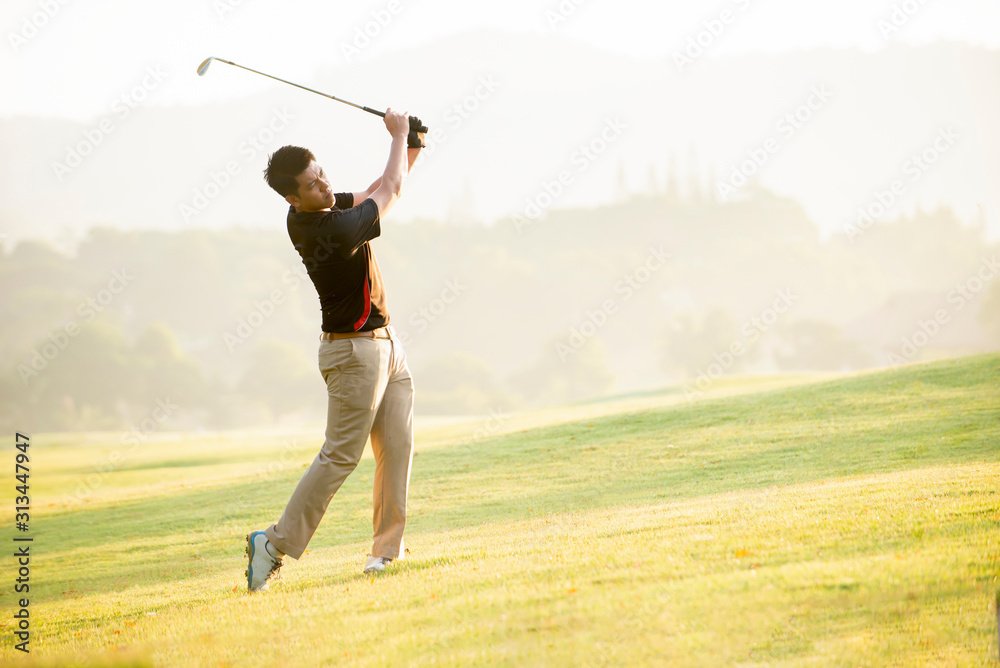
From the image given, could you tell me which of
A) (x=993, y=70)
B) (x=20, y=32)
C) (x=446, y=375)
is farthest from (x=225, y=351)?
(x=993, y=70)

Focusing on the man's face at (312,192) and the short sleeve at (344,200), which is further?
the short sleeve at (344,200)

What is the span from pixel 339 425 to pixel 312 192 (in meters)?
1.46

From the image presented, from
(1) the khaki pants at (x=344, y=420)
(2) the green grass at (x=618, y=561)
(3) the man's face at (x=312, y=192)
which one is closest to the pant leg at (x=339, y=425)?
(1) the khaki pants at (x=344, y=420)

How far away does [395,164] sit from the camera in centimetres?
537

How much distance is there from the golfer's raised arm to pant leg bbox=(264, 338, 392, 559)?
0.89 m

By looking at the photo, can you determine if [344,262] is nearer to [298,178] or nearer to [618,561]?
[298,178]

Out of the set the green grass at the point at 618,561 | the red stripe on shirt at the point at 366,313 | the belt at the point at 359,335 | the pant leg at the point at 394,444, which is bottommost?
the green grass at the point at 618,561

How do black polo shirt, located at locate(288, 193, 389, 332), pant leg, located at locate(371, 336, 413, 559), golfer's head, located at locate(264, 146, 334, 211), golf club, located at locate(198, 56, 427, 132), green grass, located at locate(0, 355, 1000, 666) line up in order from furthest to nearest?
pant leg, located at locate(371, 336, 413, 559)
golf club, located at locate(198, 56, 427, 132)
golfer's head, located at locate(264, 146, 334, 211)
black polo shirt, located at locate(288, 193, 389, 332)
green grass, located at locate(0, 355, 1000, 666)

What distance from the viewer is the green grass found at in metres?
4.10

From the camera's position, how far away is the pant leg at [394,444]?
18.8 feet

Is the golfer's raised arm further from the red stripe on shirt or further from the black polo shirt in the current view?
the red stripe on shirt

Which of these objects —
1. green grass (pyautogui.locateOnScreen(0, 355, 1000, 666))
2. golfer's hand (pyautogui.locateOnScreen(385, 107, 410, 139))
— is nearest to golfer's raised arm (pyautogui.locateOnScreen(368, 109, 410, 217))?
golfer's hand (pyautogui.locateOnScreen(385, 107, 410, 139))

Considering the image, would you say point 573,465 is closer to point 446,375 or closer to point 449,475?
Answer: point 449,475

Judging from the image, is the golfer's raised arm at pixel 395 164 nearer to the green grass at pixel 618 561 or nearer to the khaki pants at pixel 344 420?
the khaki pants at pixel 344 420
